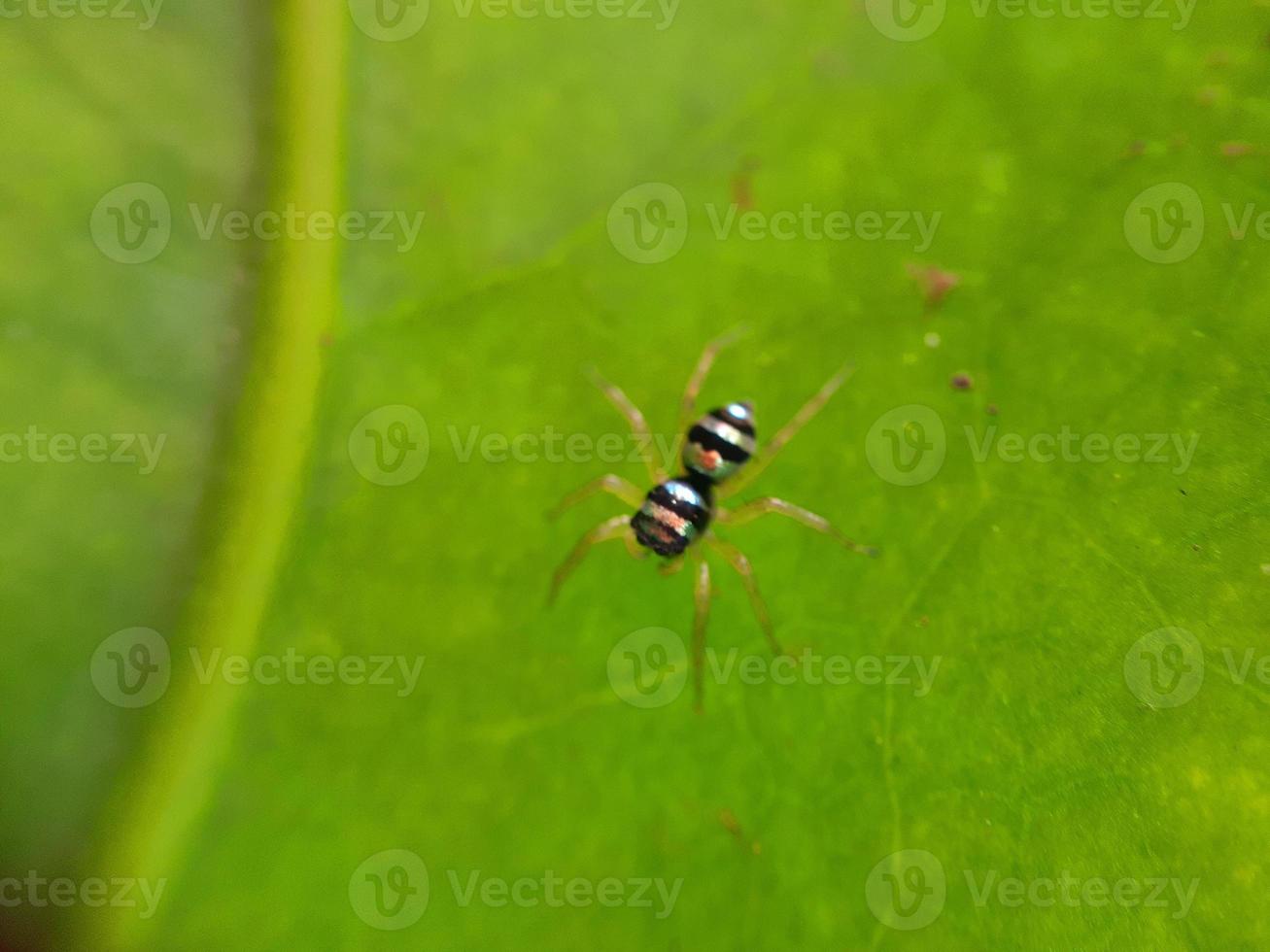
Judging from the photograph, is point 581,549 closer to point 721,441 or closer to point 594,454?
point 594,454

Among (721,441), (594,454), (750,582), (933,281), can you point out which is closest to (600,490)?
(594,454)

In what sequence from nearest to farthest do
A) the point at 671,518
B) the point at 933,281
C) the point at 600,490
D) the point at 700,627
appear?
the point at 933,281 → the point at 700,627 → the point at 600,490 → the point at 671,518

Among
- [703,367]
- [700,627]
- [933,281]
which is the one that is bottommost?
[700,627]

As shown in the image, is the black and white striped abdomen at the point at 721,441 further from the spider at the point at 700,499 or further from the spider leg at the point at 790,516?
the spider leg at the point at 790,516

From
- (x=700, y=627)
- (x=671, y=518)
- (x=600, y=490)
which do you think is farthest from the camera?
(x=671, y=518)

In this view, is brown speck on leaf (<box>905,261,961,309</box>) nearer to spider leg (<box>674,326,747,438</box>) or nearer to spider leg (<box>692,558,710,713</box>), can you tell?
spider leg (<box>674,326,747,438</box>)

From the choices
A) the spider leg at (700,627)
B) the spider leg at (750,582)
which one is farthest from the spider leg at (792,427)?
the spider leg at (700,627)

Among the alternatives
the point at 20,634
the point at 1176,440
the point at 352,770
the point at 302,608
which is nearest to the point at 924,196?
the point at 1176,440

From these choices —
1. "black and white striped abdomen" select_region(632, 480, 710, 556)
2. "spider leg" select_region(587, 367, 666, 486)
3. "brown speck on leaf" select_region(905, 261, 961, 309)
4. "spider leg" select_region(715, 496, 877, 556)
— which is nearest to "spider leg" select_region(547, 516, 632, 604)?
"black and white striped abdomen" select_region(632, 480, 710, 556)
